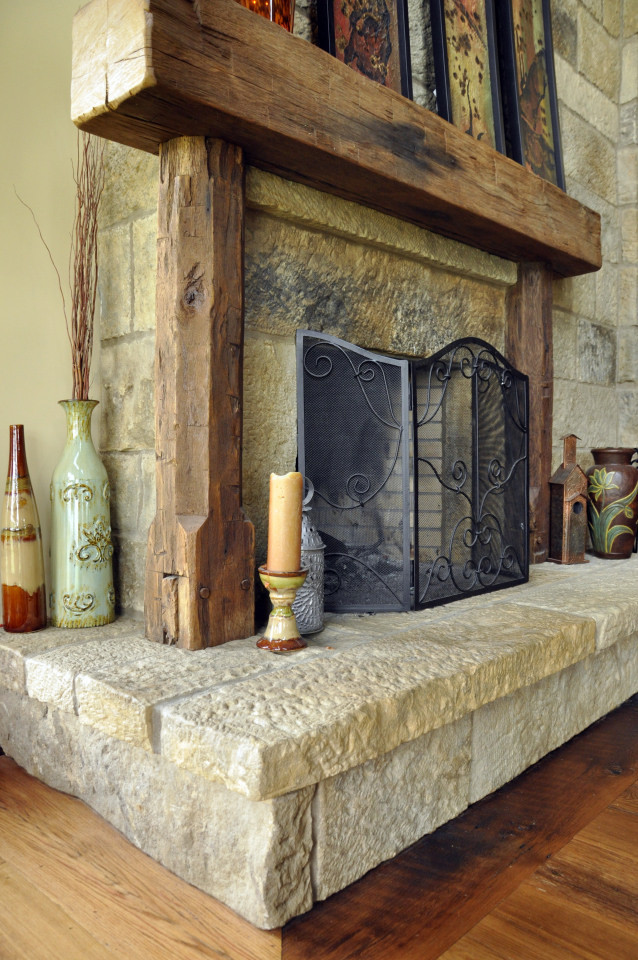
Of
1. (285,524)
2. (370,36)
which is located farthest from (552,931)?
(370,36)

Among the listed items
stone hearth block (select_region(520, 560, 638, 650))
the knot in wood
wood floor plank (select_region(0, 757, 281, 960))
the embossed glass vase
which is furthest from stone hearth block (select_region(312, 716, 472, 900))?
the knot in wood

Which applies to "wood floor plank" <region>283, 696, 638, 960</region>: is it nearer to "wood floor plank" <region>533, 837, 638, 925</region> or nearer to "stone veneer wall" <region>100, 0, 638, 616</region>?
"wood floor plank" <region>533, 837, 638, 925</region>

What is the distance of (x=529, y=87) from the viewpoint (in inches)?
96.4

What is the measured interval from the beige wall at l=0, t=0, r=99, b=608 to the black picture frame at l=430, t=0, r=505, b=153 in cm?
102

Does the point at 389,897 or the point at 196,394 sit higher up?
the point at 196,394

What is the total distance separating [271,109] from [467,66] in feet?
3.61

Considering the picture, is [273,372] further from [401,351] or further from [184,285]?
[401,351]

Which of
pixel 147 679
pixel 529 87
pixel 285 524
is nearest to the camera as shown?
pixel 147 679

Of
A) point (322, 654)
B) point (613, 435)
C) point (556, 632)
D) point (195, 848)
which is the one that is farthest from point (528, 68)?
point (195, 848)

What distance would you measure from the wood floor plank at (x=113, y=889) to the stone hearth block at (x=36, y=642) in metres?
0.24

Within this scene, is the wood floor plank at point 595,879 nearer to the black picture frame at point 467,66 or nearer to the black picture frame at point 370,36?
the black picture frame at point 370,36

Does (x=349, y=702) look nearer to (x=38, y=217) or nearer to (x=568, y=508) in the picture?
(x=38, y=217)

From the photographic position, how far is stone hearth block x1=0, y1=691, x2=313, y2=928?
40.3 inches

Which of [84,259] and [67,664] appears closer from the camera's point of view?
[67,664]
